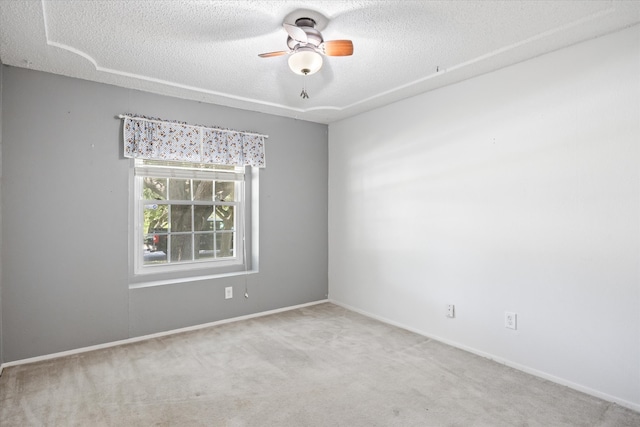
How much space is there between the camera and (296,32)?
89.5 inches

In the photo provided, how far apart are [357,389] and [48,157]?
3157mm

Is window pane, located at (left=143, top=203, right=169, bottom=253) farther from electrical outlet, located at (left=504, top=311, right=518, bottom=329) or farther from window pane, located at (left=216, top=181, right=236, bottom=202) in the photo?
electrical outlet, located at (left=504, top=311, right=518, bottom=329)

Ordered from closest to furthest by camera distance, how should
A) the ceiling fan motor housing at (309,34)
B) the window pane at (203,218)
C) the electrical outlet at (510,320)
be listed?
1. the ceiling fan motor housing at (309,34)
2. the electrical outlet at (510,320)
3. the window pane at (203,218)

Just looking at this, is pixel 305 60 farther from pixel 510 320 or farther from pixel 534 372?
pixel 534 372

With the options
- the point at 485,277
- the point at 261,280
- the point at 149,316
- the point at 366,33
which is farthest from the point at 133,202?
the point at 485,277

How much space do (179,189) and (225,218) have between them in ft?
2.02

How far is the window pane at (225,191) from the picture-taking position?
422 cm

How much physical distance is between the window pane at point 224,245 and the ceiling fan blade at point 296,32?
2.55 m

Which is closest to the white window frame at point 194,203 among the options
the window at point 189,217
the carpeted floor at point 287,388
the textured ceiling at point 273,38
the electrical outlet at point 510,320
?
the window at point 189,217

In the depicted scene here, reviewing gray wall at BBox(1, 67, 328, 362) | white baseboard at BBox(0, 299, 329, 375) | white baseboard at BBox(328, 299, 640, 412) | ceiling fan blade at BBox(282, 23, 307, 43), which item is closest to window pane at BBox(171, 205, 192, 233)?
gray wall at BBox(1, 67, 328, 362)

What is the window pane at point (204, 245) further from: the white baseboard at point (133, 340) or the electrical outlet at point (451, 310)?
the electrical outlet at point (451, 310)

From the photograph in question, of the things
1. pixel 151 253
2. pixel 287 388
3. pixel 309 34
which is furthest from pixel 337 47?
pixel 151 253

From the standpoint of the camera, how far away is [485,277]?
3148mm

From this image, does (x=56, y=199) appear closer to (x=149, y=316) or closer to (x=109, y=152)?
(x=109, y=152)
